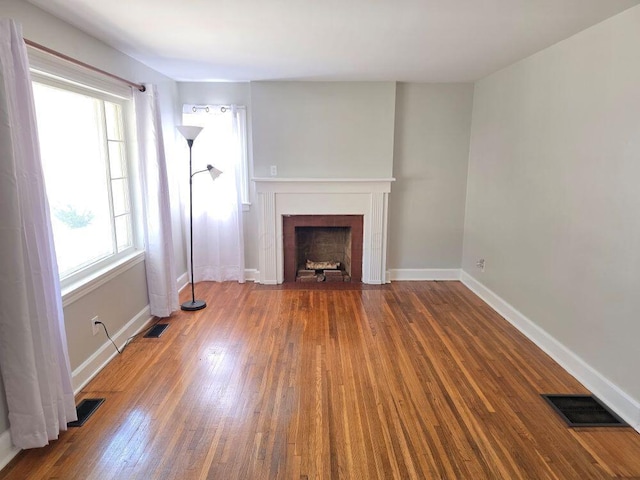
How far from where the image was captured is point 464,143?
4.73 m

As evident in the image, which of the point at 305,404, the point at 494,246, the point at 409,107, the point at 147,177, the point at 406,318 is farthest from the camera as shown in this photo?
the point at 409,107

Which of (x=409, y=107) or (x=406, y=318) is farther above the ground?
(x=409, y=107)

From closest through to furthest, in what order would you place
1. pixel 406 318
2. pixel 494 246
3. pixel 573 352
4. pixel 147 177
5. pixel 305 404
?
pixel 305 404, pixel 573 352, pixel 147 177, pixel 406 318, pixel 494 246

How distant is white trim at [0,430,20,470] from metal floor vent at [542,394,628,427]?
300 cm

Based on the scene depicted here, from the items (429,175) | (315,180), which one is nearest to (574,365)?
(429,175)

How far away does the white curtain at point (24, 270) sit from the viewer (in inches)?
72.2

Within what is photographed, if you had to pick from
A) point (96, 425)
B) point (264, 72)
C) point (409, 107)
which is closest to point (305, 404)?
point (96, 425)

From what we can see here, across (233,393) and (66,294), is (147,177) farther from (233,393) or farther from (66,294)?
(233,393)

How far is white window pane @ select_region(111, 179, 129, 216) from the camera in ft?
10.9


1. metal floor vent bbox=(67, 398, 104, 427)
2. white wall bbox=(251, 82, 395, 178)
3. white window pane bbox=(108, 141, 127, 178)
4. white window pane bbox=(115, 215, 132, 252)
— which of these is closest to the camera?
metal floor vent bbox=(67, 398, 104, 427)

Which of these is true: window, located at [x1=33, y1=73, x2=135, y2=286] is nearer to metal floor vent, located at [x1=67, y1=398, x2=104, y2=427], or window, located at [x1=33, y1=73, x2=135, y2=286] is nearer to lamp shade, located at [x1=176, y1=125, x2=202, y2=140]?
lamp shade, located at [x1=176, y1=125, x2=202, y2=140]

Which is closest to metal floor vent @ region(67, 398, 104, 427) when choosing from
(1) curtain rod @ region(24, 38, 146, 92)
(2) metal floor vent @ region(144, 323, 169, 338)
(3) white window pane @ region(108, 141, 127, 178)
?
(2) metal floor vent @ region(144, 323, 169, 338)

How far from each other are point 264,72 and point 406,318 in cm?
279

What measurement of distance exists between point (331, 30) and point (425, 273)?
326cm
